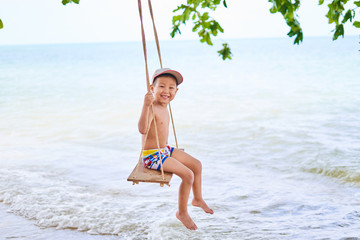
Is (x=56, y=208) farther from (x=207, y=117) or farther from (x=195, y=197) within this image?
(x=207, y=117)

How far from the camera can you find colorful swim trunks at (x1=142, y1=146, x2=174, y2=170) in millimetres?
3143

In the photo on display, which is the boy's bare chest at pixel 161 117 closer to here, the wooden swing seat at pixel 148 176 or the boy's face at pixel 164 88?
the boy's face at pixel 164 88

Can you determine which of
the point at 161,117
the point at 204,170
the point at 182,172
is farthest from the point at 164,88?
the point at 204,170

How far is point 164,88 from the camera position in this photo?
3.23 metres

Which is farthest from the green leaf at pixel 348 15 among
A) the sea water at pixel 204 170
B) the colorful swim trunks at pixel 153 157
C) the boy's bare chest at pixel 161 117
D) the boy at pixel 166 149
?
the sea water at pixel 204 170

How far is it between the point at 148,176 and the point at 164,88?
2.24ft

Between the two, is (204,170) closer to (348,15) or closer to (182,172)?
(182,172)

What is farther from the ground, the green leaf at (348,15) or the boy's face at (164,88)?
the green leaf at (348,15)

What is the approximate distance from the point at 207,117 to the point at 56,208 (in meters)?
6.90

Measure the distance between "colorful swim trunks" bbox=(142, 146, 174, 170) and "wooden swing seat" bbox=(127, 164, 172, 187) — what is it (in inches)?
1.6

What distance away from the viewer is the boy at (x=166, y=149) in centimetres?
311

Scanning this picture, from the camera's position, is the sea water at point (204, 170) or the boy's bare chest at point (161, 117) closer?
the boy's bare chest at point (161, 117)

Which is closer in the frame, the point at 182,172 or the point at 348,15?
the point at 348,15

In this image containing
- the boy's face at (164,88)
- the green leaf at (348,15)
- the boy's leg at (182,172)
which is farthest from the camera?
the boy's face at (164,88)
